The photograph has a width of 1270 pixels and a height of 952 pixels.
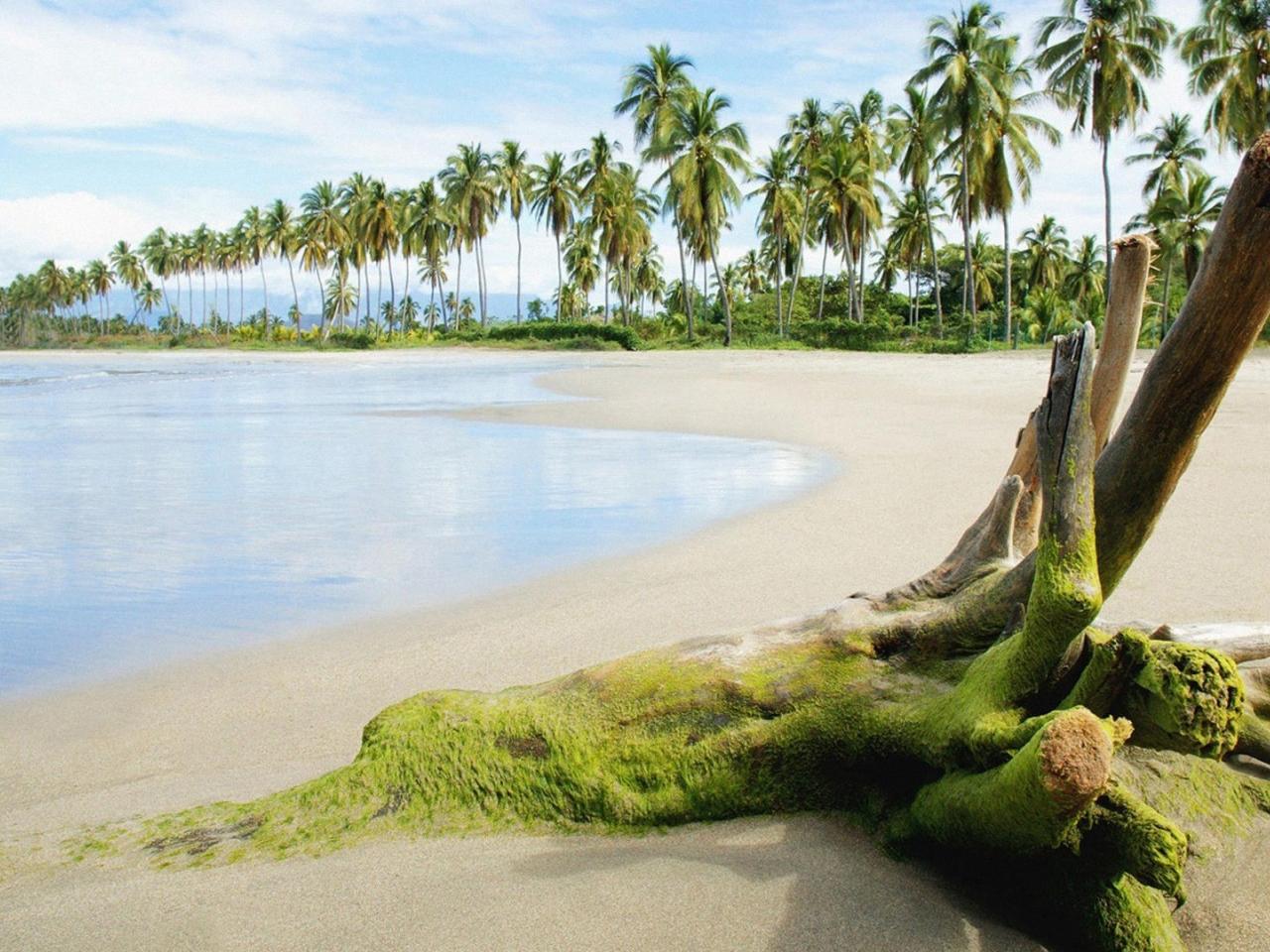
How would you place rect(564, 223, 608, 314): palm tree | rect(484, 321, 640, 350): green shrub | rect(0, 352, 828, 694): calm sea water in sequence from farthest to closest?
rect(564, 223, 608, 314): palm tree, rect(484, 321, 640, 350): green shrub, rect(0, 352, 828, 694): calm sea water

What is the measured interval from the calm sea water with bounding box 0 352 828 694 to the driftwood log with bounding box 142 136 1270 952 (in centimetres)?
287

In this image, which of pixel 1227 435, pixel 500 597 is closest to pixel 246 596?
pixel 500 597

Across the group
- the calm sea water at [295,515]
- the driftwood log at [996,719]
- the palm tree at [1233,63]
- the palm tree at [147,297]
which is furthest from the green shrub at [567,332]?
the palm tree at [147,297]

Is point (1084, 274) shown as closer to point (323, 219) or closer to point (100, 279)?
point (323, 219)

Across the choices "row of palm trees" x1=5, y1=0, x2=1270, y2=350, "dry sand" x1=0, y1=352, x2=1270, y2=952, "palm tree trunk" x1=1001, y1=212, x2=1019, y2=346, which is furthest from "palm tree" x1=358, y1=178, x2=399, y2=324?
"dry sand" x1=0, y1=352, x2=1270, y2=952

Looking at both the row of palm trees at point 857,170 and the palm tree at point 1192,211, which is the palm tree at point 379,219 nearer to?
the row of palm trees at point 857,170

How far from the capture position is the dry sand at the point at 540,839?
8.05ft

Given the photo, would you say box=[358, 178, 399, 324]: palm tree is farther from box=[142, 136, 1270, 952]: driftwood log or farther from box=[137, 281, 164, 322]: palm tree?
box=[142, 136, 1270, 952]: driftwood log

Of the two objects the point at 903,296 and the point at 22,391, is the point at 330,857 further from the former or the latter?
the point at 903,296

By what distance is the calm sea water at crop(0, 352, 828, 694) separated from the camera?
6.00m

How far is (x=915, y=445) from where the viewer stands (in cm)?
1262

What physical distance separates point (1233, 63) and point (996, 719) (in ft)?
136

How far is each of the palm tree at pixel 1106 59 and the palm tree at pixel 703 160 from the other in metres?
15.4

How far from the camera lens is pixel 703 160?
171 feet
